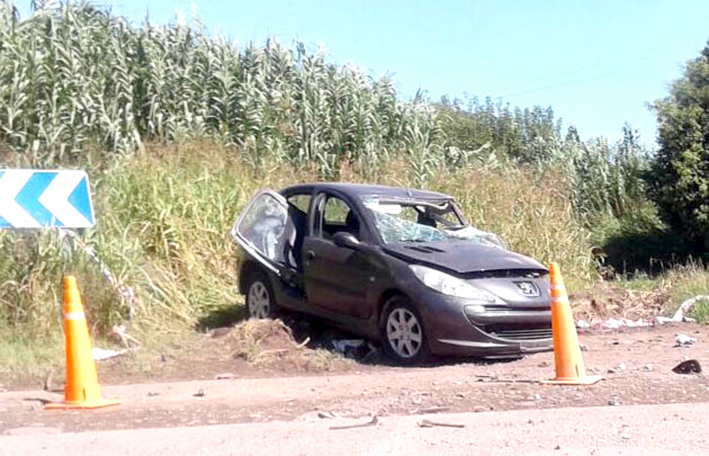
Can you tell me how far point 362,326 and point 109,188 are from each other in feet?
14.6

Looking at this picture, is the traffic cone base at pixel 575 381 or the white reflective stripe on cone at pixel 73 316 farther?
the traffic cone base at pixel 575 381

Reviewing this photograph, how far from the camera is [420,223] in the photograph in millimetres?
12453

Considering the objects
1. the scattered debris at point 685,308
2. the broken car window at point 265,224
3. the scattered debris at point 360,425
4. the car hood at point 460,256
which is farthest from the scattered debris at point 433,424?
the scattered debris at point 685,308

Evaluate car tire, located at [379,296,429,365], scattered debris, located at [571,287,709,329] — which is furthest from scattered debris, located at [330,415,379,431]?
scattered debris, located at [571,287,709,329]

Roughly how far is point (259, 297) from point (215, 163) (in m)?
3.84

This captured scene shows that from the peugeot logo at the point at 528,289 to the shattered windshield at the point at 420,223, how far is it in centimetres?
118

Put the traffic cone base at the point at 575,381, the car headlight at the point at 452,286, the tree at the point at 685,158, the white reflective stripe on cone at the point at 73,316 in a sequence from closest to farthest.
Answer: the white reflective stripe on cone at the point at 73,316 < the traffic cone base at the point at 575,381 < the car headlight at the point at 452,286 < the tree at the point at 685,158

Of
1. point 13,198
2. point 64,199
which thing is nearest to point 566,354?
point 64,199

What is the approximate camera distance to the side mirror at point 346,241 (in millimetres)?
11375

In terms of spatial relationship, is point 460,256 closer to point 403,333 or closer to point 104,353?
point 403,333

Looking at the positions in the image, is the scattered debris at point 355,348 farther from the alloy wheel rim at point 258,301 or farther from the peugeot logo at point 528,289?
the peugeot logo at point 528,289

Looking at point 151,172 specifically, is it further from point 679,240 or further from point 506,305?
point 679,240

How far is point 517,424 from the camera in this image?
766cm

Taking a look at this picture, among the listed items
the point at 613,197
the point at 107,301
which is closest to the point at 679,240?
the point at 613,197
